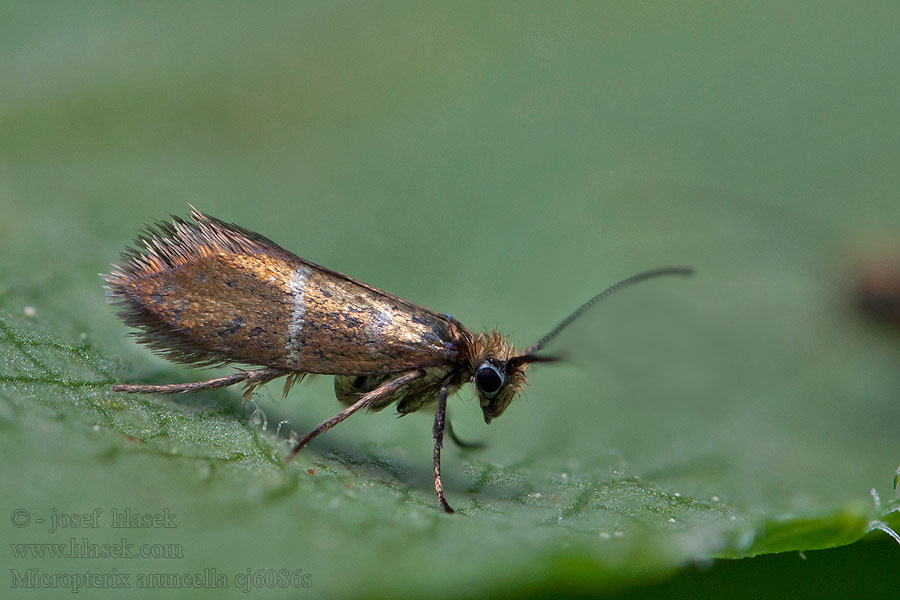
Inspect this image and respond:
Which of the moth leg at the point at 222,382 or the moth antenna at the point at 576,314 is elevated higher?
the moth antenna at the point at 576,314

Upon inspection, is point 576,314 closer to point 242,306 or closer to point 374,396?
point 374,396

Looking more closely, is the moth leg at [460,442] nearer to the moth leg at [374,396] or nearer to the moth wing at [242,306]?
the moth leg at [374,396]

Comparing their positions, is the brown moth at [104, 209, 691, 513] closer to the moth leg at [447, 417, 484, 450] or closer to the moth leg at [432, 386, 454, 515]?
the moth leg at [432, 386, 454, 515]

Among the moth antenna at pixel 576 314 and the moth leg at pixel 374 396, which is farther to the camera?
the moth antenna at pixel 576 314
